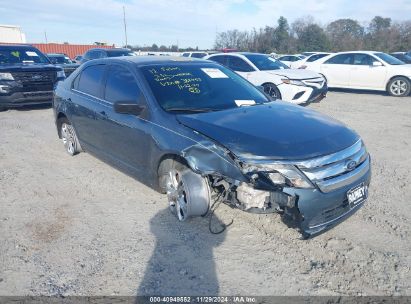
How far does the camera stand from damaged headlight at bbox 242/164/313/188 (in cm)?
277

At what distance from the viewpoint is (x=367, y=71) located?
1263cm

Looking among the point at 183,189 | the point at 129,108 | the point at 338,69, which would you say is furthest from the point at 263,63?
the point at 183,189

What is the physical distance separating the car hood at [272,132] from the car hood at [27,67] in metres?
7.56

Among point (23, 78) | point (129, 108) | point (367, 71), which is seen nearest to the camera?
point (129, 108)

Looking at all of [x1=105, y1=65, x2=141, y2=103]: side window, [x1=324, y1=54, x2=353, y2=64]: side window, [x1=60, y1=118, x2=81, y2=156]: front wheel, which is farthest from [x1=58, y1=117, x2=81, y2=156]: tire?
[x1=324, y1=54, x2=353, y2=64]: side window

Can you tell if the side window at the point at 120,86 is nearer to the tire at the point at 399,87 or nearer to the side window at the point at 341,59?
the side window at the point at 341,59

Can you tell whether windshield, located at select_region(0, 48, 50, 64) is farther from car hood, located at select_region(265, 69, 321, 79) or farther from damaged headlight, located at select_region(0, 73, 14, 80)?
car hood, located at select_region(265, 69, 321, 79)

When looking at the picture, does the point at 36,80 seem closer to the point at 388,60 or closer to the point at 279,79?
the point at 279,79

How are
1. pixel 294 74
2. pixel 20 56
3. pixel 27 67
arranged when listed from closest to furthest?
pixel 27 67
pixel 294 74
pixel 20 56

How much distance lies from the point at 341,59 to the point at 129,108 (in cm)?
1171

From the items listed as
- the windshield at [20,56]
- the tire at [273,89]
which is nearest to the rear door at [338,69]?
the tire at [273,89]

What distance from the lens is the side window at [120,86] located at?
399cm

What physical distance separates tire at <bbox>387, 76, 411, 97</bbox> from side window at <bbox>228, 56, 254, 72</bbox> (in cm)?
592

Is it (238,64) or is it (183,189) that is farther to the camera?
(238,64)
